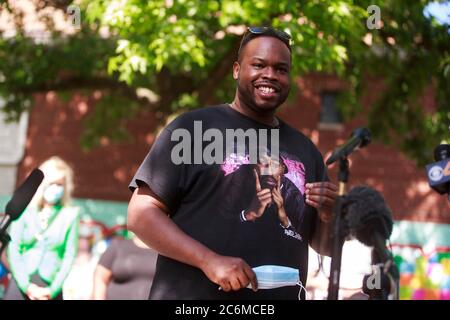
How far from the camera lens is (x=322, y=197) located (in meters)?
2.09

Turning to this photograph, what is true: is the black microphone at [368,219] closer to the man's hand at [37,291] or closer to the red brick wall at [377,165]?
the man's hand at [37,291]

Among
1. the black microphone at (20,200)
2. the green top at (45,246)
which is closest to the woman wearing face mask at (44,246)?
the green top at (45,246)

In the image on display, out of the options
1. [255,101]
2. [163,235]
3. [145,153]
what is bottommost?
[163,235]

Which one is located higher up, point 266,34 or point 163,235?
point 266,34

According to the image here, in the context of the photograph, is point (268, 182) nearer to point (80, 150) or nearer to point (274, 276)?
point (274, 276)

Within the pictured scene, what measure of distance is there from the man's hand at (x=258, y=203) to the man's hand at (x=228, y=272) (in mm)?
190

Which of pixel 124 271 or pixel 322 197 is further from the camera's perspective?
pixel 124 271

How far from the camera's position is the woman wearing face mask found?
14.9ft

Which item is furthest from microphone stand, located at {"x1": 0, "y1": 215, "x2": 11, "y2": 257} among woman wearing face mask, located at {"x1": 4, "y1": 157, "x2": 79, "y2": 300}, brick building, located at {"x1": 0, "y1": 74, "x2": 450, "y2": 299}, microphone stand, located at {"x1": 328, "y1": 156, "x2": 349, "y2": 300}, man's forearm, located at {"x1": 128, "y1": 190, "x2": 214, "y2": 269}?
brick building, located at {"x1": 0, "y1": 74, "x2": 450, "y2": 299}

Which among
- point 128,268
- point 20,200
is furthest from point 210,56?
point 20,200

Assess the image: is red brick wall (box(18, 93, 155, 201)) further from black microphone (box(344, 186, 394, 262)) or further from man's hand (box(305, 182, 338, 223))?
man's hand (box(305, 182, 338, 223))

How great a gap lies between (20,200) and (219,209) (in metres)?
1.09

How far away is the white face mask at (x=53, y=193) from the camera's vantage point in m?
4.88

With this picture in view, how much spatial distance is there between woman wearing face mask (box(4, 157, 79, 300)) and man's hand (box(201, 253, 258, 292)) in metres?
3.03
